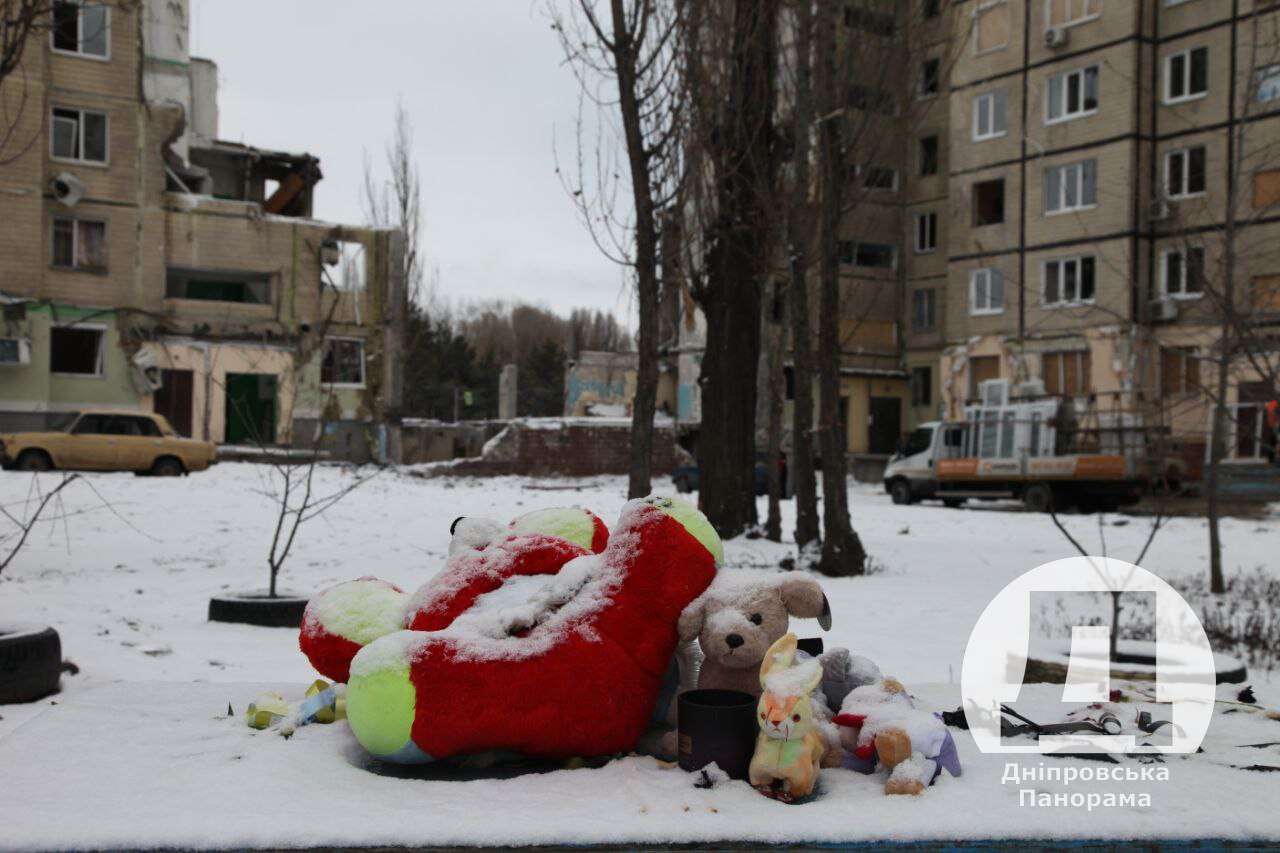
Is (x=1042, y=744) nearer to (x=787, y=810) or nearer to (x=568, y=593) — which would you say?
(x=787, y=810)

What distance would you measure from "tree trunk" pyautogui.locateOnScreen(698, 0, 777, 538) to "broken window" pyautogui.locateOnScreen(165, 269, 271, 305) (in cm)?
1741

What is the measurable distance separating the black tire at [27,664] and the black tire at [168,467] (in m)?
15.1

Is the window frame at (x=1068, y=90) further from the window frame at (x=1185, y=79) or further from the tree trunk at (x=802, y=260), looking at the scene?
the tree trunk at (x=802, y=260)

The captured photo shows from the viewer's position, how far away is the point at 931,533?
1296 centimetres

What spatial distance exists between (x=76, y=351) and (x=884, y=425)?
21931 mm

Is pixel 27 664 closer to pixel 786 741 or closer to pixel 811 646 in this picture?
pixel 811 646

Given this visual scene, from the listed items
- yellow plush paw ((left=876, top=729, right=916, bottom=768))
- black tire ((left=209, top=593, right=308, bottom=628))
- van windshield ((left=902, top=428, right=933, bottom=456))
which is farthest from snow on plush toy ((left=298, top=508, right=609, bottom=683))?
van windshield ((left=902, top=428, right=933, bottom=456))

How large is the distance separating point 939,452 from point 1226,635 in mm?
13882

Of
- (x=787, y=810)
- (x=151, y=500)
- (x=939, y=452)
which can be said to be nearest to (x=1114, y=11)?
(x=939, y=452)

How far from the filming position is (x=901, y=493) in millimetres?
20156

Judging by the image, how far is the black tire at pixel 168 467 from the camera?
59.0 feet

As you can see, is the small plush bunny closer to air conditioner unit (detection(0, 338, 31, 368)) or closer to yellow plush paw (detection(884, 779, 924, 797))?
yellow plush paw (detection(884, 779, 924, 797))

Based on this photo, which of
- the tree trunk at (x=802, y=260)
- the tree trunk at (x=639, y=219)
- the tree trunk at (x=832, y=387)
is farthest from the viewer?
the tree trunk at (x=802, y=260)

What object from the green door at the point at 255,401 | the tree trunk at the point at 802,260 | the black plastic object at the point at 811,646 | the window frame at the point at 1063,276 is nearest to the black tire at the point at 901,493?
the window frame at the point at 1063,276
